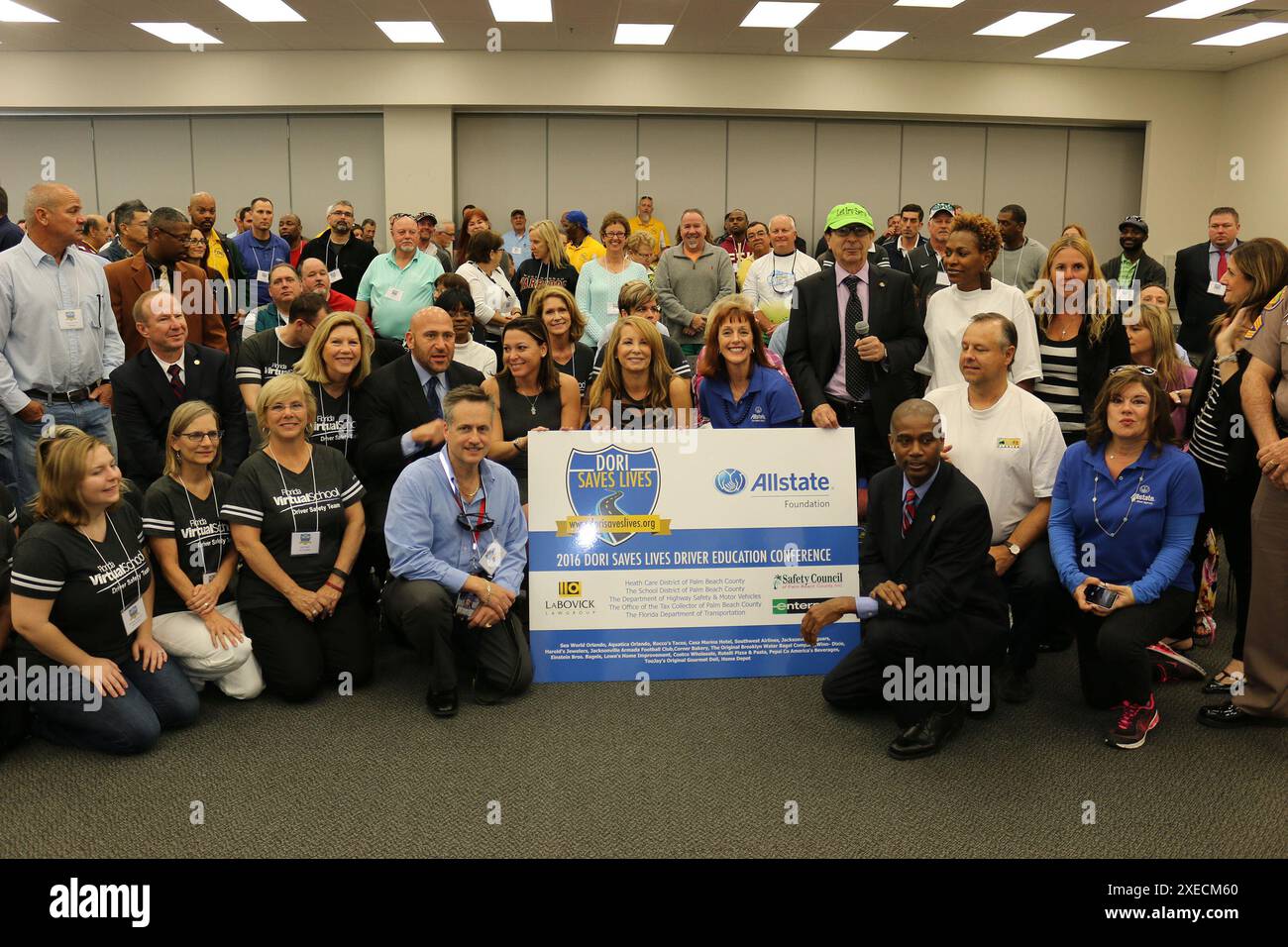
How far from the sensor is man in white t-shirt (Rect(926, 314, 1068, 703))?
3.86m

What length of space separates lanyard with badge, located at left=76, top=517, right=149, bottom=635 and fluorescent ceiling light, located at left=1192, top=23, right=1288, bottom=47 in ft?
40.6

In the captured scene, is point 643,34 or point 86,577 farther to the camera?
point 643,34

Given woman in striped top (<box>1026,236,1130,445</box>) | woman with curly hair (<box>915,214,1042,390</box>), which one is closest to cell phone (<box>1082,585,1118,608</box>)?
woman in striped top (<box>1026,236,1130,445</box>)

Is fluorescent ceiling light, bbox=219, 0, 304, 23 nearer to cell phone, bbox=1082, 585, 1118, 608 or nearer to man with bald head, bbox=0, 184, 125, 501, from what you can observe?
man with bald head, bbox=0, 184, 125, 501

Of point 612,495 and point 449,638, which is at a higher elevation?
point 612,495

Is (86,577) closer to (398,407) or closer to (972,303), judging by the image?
(398,407)

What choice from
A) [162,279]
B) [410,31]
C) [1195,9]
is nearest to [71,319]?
[162,279]

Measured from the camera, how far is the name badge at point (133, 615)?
11.4 feet

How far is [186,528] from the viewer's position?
375 cm

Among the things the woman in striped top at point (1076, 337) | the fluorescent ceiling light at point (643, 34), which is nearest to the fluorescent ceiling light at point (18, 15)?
the fluorescent ceiling light at point (643, 34)

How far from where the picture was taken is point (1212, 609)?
472cm

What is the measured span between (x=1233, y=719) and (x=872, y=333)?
2235 mm

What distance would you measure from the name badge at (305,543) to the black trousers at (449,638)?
1.14 feet

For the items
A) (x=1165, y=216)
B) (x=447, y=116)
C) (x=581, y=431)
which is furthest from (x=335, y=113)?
(x=1165, y=216)
